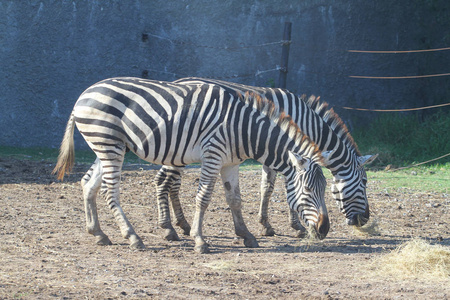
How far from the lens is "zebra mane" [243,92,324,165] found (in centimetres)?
582

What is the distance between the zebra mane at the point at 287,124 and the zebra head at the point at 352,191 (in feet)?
2.97

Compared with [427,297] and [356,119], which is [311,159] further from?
[356,119]

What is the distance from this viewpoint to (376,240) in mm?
6605

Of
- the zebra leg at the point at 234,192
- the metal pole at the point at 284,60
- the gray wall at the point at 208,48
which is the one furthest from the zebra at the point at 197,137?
the gray wall at the point at 208,48

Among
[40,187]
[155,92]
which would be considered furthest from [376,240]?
[40,187]

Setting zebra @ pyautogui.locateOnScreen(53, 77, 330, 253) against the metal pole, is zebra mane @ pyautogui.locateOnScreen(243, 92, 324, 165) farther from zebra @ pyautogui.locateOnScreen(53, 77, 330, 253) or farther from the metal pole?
the metal pole

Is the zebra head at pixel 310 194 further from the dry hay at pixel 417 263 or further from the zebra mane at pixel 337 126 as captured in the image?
the zebra mane at pixel 337 126

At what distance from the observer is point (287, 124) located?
19.5 ft

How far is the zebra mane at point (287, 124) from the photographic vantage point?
5816 mm

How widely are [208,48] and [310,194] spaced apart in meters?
8.05

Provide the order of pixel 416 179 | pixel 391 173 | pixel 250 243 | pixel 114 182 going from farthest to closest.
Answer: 1. pixel 391 173
2. pixel 416 179
3. pixel 250 243
4. pixel 114 182

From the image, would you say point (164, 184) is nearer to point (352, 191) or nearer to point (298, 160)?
point (298, 160)

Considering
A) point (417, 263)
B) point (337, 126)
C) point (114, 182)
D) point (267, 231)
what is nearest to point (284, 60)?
point (337, 126)

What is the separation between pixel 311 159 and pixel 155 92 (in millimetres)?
1842
